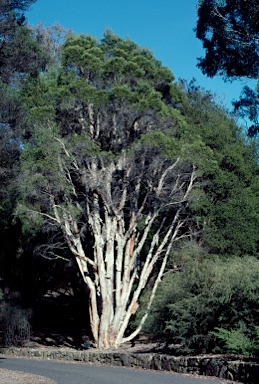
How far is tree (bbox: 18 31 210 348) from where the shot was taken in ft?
82.4

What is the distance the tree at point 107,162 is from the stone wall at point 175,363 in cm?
408

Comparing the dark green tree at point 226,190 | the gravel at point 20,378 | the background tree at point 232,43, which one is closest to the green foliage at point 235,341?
the gravel at point 20,378

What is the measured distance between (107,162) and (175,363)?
1196cm

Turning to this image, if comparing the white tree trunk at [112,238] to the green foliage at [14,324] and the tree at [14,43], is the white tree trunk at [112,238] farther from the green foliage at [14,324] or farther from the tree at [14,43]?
the tree at [14,43]

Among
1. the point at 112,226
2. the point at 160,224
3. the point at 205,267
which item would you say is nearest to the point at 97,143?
the point at 112,226

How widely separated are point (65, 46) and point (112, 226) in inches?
351

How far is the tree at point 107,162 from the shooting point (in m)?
25.1

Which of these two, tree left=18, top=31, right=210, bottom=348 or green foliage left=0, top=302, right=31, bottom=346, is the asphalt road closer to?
tree left=18, top=31, right=210, bottom=348

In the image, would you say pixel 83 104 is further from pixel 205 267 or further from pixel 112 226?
pixel 205 267

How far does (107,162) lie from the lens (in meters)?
25.8

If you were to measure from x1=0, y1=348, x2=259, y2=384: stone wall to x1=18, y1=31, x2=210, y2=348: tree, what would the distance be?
13.4 feet

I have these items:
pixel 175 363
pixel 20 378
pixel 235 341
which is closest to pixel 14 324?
pixel 175 363

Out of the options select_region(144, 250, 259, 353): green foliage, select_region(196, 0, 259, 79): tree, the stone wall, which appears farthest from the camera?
select_region(196, 0, 259, 79): tree

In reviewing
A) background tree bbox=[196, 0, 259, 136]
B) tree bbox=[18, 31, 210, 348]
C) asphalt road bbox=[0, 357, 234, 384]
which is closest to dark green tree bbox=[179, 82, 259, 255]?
tree bbox=[18, 31, 210, 348]
